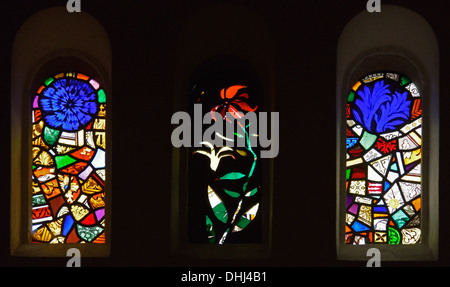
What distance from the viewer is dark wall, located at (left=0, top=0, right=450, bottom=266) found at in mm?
3770

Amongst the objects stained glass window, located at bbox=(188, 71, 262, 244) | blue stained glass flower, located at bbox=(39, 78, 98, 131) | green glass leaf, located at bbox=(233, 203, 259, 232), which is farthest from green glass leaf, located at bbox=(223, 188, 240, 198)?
blue stained glass flower, located at bbox=(39, 78, 98, 131)

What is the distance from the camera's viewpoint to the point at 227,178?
4.31m

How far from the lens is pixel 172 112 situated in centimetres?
388

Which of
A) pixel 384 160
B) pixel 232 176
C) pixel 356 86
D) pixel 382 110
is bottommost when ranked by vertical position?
pixel 232 176

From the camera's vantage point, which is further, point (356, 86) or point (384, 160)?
point (356, 86)

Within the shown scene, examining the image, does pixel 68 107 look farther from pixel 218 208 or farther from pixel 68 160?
pixel 218 208

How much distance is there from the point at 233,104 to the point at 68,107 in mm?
1134

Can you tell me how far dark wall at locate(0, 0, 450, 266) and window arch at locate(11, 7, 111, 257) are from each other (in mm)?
165

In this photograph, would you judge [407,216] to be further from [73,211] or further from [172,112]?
[73,211]

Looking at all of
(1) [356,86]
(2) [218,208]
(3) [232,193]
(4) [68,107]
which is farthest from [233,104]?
(4) [68,107]
